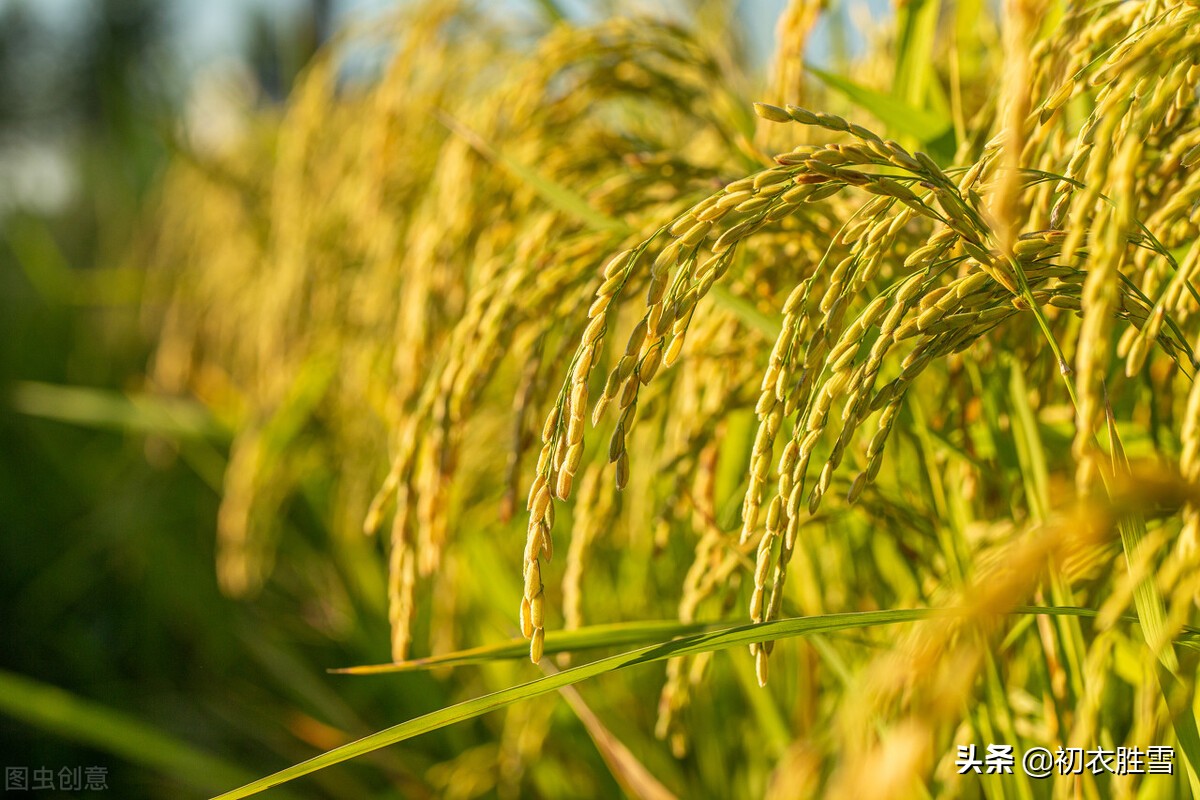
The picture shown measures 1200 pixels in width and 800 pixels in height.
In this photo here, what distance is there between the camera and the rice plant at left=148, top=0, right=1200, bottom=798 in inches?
22.4

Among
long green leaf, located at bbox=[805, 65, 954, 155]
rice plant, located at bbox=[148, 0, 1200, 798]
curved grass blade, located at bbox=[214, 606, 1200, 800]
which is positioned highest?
long green leaf, located at bbox=[805, 65, 954, 155]

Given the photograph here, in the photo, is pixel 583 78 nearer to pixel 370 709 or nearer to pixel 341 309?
pixel 341 309

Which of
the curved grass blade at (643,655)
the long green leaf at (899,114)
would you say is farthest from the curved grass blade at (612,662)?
the long green leaf at (899,114)

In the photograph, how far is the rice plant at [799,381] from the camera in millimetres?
569

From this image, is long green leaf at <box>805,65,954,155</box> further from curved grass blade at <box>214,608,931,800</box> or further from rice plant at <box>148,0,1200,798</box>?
curved grass blade at <box>214,608,931,800</box>

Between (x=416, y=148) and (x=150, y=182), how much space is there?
4.84 m

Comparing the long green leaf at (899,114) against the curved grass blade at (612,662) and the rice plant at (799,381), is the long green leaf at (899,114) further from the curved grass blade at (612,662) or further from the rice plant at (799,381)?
the curved grass blade at (612,662)

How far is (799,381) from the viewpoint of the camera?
66cm

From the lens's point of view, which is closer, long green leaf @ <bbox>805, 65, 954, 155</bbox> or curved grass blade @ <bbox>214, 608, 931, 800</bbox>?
curved grass blade @ <bbox>214, 608, 931, 800</bbox>

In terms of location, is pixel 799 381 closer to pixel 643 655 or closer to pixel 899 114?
pixel 643 655

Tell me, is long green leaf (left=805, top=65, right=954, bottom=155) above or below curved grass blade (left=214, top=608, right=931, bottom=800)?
above

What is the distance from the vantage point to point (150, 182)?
5.88 meters

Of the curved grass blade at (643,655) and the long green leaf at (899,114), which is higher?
the long green leaf at (899,114)

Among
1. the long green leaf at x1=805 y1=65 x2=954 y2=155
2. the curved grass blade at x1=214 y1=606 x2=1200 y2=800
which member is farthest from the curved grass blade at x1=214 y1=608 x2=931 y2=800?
the long green leaf at x1=805 y1=65 x2=954 y2=155
